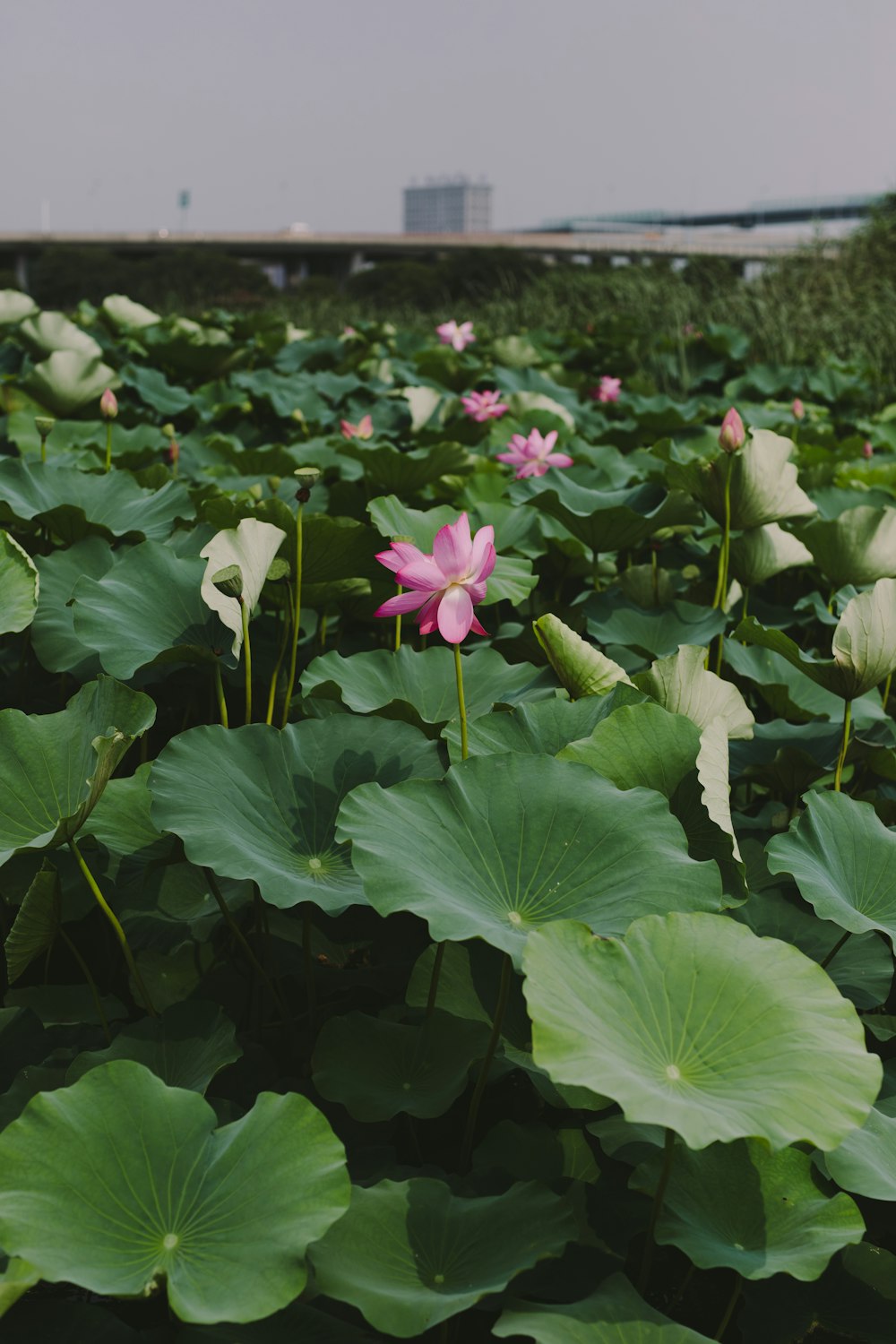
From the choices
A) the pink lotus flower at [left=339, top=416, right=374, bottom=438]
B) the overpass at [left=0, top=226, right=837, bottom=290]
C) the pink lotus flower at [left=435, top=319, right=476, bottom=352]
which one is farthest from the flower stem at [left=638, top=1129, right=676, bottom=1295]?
the overpass at [left=0, top=226, right=837, bottom=290]

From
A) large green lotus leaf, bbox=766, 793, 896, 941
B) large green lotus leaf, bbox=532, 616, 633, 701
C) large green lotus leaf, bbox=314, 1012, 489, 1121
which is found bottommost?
large green lotus leaf, bbox=314, 1012, 489, 1121

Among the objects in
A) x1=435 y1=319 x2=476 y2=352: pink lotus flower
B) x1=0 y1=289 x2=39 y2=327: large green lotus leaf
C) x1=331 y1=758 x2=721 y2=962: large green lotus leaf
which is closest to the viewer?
x1=331 y1=758 x2=721 y2=962: large green lotus leaf

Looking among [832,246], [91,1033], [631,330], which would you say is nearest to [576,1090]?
[91,1033]

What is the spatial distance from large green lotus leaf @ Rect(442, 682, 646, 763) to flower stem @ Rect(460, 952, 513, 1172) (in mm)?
313

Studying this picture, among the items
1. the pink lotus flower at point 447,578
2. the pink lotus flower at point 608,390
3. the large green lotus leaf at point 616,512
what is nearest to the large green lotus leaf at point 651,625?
the large green lotus leaf at point 616,512

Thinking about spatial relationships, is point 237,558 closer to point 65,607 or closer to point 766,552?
point 65,607

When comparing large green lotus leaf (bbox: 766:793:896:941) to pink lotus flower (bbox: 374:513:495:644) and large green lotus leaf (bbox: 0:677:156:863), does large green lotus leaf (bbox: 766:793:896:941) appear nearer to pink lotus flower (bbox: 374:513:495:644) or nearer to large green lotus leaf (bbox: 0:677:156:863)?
pink lotus flower (bbox: 374:513:495:644)

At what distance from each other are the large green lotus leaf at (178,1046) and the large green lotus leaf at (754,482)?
3.97ft

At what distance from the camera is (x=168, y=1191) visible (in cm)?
92

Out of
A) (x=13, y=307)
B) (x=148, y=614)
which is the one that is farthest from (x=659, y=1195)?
(x=13, y=307)

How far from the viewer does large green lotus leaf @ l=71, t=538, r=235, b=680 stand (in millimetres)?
1530

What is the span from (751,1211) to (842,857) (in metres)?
0.45

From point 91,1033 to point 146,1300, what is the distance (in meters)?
0.32

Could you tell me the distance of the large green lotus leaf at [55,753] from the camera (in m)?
1.29
